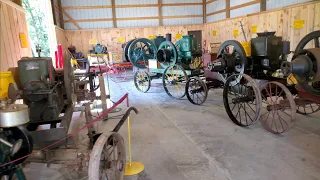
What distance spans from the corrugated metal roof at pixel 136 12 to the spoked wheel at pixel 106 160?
11238 mm

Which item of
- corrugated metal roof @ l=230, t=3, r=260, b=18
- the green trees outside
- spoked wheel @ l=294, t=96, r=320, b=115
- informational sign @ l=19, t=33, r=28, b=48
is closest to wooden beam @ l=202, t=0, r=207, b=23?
corrugated metal roof @ l=230, t=3, r=260, b=18

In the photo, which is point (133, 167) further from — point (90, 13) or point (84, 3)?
point (84, 3)

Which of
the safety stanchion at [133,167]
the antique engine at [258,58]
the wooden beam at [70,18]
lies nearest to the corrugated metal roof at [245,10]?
the antique engine at [258,58]

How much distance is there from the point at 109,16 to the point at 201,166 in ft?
36.9

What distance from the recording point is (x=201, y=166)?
2.44m

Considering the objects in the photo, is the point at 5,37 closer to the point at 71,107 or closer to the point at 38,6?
the point at 71,107

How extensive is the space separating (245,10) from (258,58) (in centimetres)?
658

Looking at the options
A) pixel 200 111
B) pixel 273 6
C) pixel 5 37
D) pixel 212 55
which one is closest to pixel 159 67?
pixel 212 55

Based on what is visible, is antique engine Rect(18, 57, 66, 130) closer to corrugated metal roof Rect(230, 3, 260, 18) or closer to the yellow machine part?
the yellow machine part

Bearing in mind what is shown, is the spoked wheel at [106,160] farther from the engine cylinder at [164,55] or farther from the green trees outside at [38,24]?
the green trees outside at [38,24]

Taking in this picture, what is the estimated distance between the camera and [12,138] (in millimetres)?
1559

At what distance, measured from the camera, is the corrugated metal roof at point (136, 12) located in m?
12.4

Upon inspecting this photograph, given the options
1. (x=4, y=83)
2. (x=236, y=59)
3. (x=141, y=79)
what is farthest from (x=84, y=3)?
(x=4, y=83)

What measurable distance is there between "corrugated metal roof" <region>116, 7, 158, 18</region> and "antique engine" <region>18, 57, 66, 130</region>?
10487 mm
